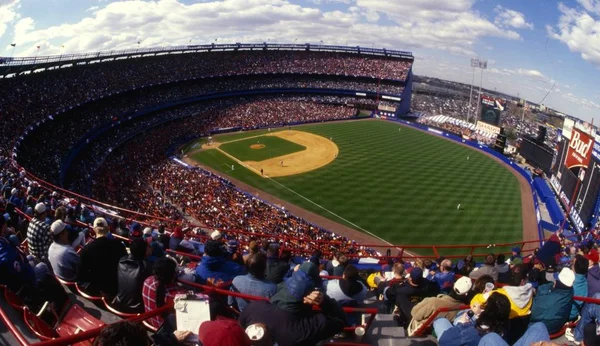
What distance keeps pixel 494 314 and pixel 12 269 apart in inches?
241

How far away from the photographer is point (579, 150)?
92.8 feet

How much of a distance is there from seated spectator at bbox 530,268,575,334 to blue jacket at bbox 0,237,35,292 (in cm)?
730

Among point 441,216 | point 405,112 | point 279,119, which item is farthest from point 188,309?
point 405,112

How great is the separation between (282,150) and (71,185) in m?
23.9

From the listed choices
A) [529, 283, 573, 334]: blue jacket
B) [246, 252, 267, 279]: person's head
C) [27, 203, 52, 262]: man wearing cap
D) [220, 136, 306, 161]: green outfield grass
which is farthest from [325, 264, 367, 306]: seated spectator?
[220, 136, 306, 161]: green outfield grass

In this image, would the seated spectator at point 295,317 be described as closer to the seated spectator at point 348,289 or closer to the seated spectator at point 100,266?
the seated spectator at point 348,289

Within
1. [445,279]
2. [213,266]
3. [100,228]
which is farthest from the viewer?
[445,279]

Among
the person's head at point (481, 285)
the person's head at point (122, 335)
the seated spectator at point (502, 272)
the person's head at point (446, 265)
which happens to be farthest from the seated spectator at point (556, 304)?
the person's head at point (122, 335)

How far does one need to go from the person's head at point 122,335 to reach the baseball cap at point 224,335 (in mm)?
484

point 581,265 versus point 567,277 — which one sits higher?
point 567,277

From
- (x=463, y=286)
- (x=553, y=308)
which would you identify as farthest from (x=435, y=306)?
(x=553, y=308)

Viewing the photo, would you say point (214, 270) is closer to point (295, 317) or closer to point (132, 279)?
point (132, 279)

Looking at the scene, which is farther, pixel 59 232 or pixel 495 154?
pixel 495 154

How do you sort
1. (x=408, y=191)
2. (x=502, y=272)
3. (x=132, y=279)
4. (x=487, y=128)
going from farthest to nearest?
(x=487, y=128)
(x=408, y=191)
(x=502, y=272)
(x=132, y=279)
